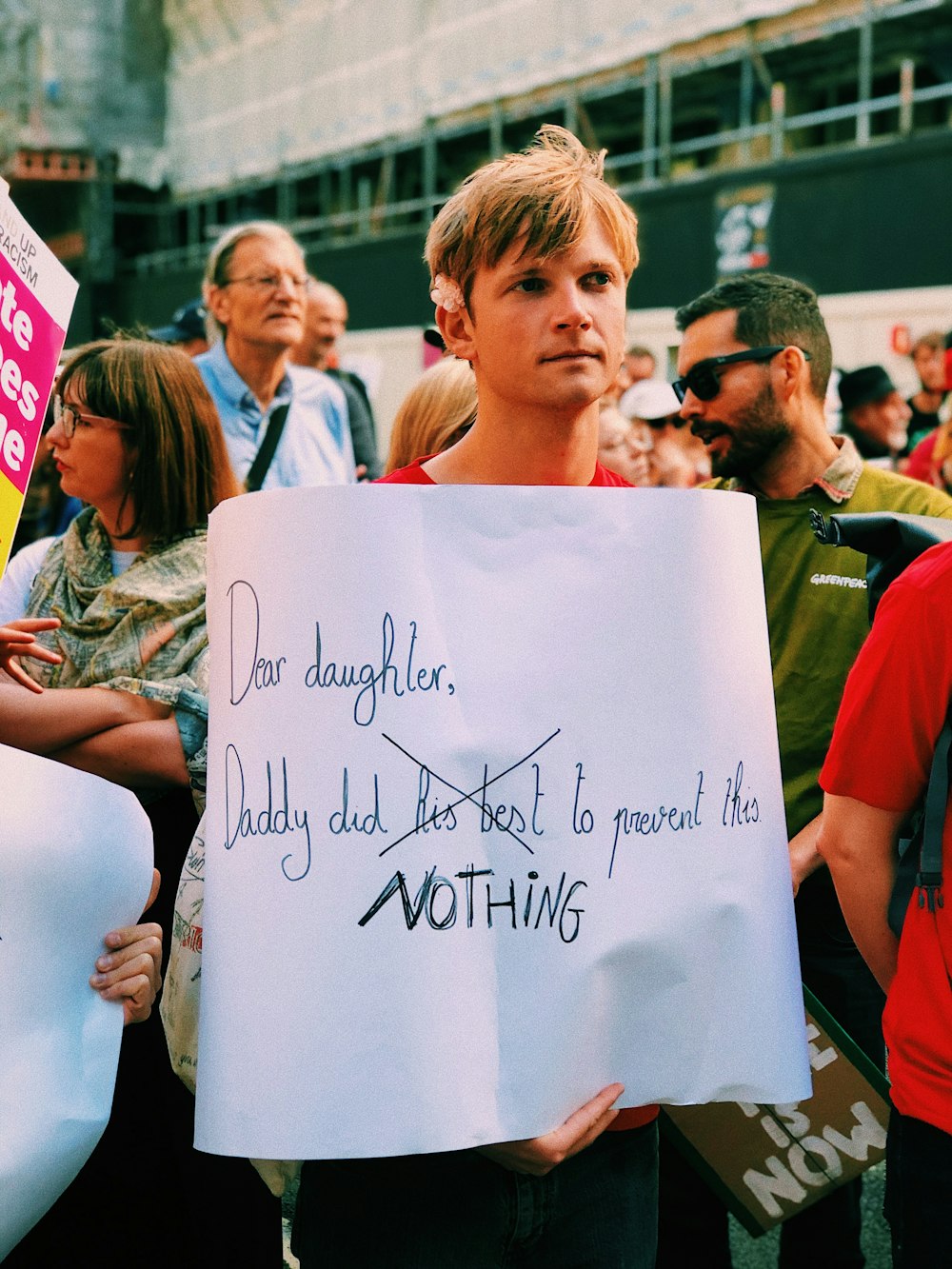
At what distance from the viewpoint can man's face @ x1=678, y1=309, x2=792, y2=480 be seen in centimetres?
305

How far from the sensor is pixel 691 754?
5.83ft

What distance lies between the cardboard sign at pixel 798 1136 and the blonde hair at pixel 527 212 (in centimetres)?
114

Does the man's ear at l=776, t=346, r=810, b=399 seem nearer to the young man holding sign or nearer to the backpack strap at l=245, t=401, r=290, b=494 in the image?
the young man holding sign

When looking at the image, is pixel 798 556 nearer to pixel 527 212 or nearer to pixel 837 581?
pixel 837 581

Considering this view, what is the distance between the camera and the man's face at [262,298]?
15.5 feet

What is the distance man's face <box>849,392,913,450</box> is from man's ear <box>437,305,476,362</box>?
5.87 metres

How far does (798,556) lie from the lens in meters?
2.92

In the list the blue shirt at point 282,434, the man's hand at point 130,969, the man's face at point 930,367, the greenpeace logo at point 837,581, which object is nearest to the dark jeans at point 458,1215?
the man's hand at point 130,969

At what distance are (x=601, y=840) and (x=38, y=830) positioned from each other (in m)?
0.64

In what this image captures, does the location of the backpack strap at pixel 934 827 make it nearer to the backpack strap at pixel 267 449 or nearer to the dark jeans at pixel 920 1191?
the dark jeans at pixel 920 1191

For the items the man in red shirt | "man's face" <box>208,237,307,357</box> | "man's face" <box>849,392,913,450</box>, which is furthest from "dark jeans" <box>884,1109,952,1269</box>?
"man's face" <box>849,392,913,450</box>

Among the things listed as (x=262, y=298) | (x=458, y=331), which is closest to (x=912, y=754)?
(x=458, y=331)

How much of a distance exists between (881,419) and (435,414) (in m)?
5.04

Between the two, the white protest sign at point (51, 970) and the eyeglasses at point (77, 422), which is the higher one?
the eyeglasses at point (77, 422)
